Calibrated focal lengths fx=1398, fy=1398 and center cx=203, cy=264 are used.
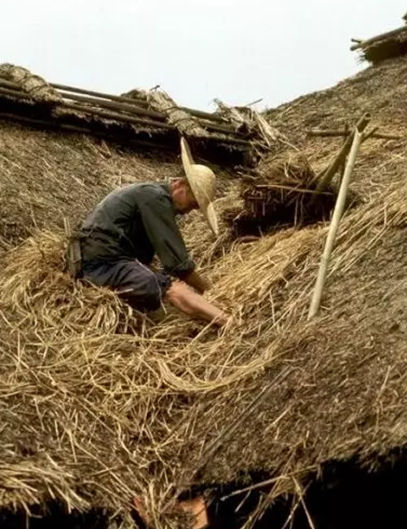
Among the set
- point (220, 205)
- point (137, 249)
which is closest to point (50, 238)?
point (137, 249)

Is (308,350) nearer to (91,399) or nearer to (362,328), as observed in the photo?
(362,328)

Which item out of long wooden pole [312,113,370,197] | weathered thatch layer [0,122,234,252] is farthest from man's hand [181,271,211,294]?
weathered thatch layer [0,122,234,252]

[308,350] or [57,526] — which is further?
[308,350]

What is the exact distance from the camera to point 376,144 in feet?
26.0

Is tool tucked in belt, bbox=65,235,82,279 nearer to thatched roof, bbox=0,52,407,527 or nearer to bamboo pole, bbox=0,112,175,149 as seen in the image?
thatched roof, bbox=0,52,407,527

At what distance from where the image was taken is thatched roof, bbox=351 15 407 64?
32.9 feet

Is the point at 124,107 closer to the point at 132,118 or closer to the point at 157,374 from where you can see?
the point at 132,118

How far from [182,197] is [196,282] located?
0.44 metres

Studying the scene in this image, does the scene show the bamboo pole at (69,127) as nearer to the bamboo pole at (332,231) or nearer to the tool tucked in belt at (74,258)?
the tool tucked in belt at (74,258)

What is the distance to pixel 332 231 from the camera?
6.21m

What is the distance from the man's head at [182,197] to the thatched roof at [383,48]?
374 cm

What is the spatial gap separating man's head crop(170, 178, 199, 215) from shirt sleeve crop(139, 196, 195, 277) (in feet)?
0.31

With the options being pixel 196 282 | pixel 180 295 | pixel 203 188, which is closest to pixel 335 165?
pixel 203 188

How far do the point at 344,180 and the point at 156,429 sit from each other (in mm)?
1602
